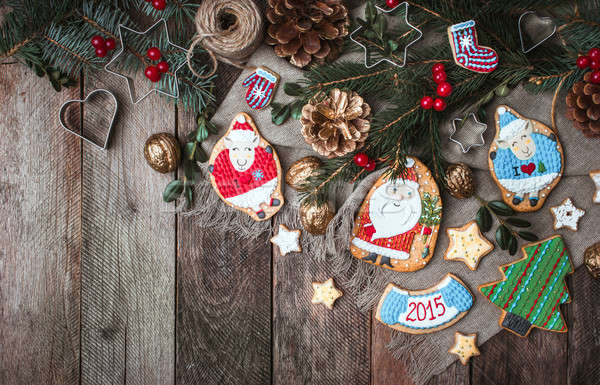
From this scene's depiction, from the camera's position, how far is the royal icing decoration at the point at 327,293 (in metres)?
0.97

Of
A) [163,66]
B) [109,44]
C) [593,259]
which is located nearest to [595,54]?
[593,259]

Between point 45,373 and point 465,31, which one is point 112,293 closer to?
point 45,373

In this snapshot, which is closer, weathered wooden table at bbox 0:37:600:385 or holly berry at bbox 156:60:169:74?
holly berry at bbox 156:60:169:74

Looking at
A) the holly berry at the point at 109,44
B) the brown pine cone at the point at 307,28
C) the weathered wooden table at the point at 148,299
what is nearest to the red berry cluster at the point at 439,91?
Answer: the brown pine cone at the point at 307,28

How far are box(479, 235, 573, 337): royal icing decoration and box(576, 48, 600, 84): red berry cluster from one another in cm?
36

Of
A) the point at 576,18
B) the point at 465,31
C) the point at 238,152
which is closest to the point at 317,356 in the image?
the point at 238,152

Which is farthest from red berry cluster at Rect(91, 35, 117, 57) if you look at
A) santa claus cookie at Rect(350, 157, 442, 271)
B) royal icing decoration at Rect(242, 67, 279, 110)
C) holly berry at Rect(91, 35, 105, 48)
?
santa claus cookie at Rect(350, 157, 442, 271)

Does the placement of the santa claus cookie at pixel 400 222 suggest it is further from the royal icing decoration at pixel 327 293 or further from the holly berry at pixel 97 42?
the holly berry at pixel 97 42

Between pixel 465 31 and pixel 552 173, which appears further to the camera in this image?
pixel 552 173

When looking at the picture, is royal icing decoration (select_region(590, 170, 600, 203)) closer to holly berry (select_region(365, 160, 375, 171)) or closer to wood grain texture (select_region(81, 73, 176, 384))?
holly berry (select_region(365, 160, 375, 171))

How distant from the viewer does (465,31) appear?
765 mm

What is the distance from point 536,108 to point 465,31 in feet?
0.91

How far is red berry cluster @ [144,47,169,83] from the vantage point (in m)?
0.88

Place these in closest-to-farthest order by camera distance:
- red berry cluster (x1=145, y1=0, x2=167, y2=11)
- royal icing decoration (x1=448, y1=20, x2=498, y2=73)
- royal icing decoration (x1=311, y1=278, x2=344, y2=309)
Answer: royal icing decoration (x1=448, y1=20, x2=498, y2=73) < red berry cluster (x1=145, y1=0, x2=167, y2=11) < royal icing decoration (x1=311, y1=278, x2=344, y2=309)
